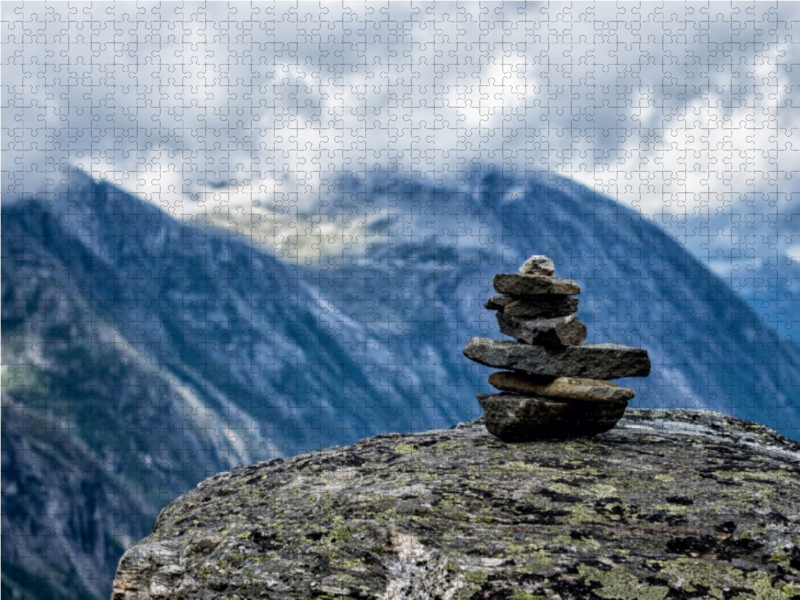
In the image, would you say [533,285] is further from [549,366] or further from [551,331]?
[549,366]

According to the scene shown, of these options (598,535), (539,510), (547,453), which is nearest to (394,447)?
(547,453)

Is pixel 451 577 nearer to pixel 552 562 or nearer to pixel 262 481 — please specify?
pixel 552 562

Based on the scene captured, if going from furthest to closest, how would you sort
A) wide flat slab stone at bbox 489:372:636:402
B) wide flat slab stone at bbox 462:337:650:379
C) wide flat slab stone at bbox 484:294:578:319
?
wide flat slab stone at bbox 484:294:578:319
wide flat slab stone at bbox 462:337:650:379
wide flat slab stone at bbox 489:372:636:402

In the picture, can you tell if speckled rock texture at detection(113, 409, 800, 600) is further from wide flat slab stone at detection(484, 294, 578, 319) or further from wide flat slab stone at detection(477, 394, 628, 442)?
wide flat slab stone at detection(484, 294, 578, 319)

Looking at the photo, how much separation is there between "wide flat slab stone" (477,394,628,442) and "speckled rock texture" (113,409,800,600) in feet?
1.18

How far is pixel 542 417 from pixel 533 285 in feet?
8.64

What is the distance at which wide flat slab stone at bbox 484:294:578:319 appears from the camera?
15711 mm

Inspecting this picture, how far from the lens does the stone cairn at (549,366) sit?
14.9 meters

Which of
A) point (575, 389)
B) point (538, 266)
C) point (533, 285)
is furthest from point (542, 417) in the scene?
point (538, 266)

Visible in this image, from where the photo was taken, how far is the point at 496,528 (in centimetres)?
1143

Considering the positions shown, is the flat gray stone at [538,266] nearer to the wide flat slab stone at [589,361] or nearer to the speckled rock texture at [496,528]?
the wide flat slab stone at [589,361]

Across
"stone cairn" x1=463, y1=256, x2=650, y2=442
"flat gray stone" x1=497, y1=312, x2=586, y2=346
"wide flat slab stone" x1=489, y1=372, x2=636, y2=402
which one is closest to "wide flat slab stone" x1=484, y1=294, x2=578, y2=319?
"stone cairn" x1=463, y1=256, x2=650, y2=442

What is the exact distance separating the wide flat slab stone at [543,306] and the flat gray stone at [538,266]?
487 millimetres

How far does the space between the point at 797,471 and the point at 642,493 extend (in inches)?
135
